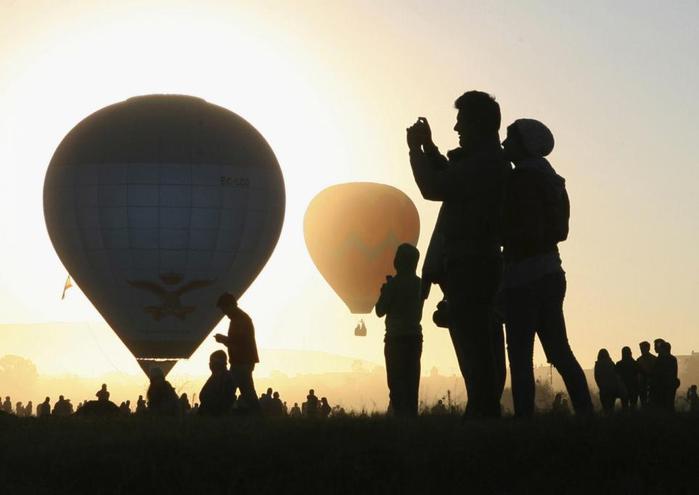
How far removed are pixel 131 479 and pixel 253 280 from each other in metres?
47.6

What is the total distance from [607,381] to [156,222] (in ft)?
130

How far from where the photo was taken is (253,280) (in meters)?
57.1

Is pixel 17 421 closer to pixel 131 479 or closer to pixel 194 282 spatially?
pixel 131 479

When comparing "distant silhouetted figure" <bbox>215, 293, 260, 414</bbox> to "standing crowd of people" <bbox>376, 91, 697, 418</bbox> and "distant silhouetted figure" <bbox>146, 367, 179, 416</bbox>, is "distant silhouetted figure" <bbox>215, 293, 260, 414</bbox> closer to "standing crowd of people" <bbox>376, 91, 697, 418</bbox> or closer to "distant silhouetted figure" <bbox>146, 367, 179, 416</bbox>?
"distant silhouetted figure" <bbox>146, 367, 179, 416</bbox>

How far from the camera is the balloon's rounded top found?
5644cm

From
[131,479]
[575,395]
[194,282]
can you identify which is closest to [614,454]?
[575,395]

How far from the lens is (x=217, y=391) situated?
52.7 feet

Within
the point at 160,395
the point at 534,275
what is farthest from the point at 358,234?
the point at 534,275

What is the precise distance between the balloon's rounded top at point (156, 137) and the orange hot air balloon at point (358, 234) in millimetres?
14886

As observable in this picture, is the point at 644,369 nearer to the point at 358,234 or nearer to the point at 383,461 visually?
the point at 383,461

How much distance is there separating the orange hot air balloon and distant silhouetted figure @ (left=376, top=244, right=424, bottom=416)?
5642 centimetres

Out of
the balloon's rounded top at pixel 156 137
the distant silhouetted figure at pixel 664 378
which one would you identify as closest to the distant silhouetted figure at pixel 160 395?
the distant silhouetted figure at pixel 664 378

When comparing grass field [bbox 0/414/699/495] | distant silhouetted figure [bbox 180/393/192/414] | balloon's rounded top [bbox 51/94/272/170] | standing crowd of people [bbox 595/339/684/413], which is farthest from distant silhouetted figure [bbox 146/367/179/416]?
balloon's rounded top [bbox 51/94/272/170]

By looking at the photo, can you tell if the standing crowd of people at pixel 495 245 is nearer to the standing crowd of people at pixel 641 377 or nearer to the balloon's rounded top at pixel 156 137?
the standing crowd of people at pixel 641 377
